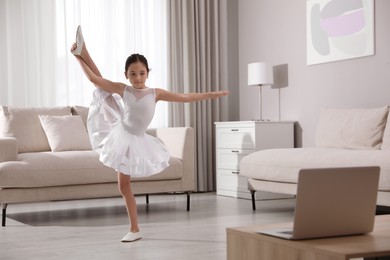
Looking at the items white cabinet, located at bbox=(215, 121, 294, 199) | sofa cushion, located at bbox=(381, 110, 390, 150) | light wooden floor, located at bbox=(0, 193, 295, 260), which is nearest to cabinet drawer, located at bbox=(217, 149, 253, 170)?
white cabinet, located at bbox=(215, 121, 294, 199)

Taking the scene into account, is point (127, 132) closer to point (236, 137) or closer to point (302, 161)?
point (302, 161)

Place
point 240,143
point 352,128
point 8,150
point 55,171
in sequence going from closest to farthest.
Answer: point 8,150 → point 55,171 → point 352,128 → point 240,143

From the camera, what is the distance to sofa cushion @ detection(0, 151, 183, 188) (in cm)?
432

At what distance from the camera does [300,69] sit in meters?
6.00

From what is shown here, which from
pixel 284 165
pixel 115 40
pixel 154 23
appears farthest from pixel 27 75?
pixel 284 165

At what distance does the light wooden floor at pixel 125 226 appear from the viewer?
3303 millimetres

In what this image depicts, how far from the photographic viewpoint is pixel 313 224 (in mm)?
1637

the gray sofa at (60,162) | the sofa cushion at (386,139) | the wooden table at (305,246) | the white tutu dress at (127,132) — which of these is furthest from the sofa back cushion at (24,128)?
the wooden table at (305,246)

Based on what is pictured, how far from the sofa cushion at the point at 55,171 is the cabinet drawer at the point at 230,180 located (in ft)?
4.57

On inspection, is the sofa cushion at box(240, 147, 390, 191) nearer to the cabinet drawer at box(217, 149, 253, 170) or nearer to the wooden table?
the cabinet drawer at box(217, 149, 253, 170)

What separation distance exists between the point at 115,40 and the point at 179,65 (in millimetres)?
691

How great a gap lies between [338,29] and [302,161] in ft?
5.03

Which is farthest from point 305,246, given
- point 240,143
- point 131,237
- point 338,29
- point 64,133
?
point 240,143

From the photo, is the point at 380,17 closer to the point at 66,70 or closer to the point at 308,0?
the point at 308,0
